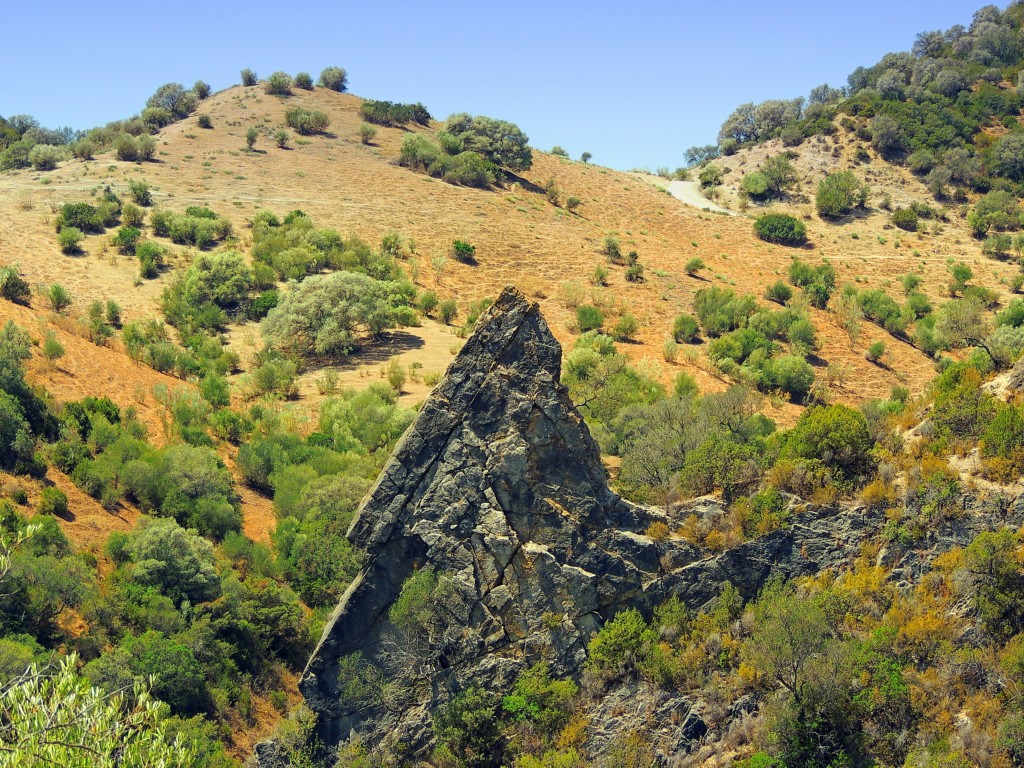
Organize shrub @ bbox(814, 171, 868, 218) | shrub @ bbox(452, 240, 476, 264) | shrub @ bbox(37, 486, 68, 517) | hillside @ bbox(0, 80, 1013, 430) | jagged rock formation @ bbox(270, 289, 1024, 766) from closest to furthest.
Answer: jagged rock formation @ bbox(270, 289, 1024, 766), shrub @ bbox(37, 486, 68, 517), hillside @ bbox(0, 80, 1013, 430), shrub @ bbox(452, 240, 476, 264), shrub @ bbox(814, 171, 868, 218)

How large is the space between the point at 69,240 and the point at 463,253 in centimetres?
2241

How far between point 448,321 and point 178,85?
5691cm

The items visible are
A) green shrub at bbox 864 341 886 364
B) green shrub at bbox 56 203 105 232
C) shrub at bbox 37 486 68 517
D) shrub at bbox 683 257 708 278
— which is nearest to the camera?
shrub at bbox 37 486 68 517

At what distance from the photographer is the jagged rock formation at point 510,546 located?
20109mm

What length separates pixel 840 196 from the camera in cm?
7512

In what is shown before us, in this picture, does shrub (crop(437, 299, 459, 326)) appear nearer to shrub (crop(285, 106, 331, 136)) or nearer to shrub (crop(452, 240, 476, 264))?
shrub (crop(452, 240, 476, 264))

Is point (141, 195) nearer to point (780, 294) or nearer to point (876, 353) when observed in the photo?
point (780, 294)

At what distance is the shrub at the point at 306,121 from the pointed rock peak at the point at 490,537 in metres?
67.7

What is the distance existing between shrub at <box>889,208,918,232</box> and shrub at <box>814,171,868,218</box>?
3490 millimetres

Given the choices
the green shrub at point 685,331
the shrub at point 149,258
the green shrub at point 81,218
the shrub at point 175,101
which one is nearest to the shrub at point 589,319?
the green shrub at point 685,331

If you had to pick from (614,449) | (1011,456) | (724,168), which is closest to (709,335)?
(614,449)

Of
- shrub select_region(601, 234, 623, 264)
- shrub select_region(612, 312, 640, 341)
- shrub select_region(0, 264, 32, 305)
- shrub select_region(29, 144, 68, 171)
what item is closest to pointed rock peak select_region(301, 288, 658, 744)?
shrub select_region(612, 312, 640, 341)

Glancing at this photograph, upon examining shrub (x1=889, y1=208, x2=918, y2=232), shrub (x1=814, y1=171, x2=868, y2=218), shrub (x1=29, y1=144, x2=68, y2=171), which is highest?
shrub (x1=814, y1=171, x2=868, y2=218)

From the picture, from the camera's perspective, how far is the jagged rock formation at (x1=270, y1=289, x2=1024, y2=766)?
2011 cm
